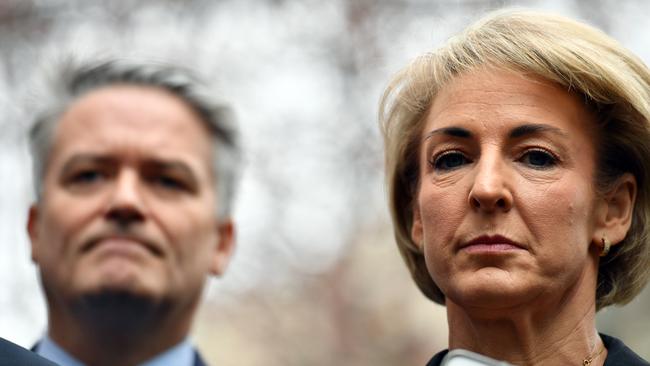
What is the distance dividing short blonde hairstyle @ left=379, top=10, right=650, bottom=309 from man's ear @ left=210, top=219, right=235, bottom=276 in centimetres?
151

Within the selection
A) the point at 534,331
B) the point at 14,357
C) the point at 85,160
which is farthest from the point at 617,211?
the point at 85,160

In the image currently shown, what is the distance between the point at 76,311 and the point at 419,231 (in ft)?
5.35

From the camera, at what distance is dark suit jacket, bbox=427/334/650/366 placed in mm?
4895

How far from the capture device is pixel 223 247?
6973mm

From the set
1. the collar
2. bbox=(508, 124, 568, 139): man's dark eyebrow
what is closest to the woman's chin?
bbox=(508, 124, 568, 139): man's dark eyebrow

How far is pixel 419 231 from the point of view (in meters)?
5.33

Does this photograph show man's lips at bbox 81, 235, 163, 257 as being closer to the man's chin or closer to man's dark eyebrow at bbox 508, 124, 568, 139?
the man's chin

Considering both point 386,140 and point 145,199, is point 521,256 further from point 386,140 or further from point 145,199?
point 145,199

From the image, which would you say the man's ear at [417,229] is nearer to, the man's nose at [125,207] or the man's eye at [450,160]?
the man's eye at [450,160]

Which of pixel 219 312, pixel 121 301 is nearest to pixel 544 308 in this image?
pixel 121 301

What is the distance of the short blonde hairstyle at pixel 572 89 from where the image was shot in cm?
504

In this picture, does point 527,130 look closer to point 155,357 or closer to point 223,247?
point 155,357

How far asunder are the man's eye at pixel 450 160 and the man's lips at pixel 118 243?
1668 mm

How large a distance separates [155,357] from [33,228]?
80cm
